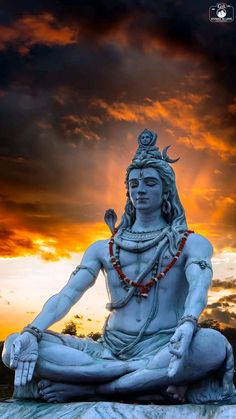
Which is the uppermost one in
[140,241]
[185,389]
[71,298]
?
[140,241]

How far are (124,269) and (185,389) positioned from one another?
162 cm

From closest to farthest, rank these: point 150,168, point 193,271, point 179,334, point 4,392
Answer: point 179,334, point 193,271, point 150,168, point 4,392

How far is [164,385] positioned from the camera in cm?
766

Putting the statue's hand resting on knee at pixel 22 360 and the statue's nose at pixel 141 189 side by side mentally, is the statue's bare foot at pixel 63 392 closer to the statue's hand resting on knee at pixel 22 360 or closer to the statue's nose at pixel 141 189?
the statue's hand resting on knee at pixel 22 360

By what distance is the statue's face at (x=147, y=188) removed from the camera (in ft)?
29.4

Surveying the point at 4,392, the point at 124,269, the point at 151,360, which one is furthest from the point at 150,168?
the point at 4,392

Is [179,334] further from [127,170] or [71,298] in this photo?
[127,170]

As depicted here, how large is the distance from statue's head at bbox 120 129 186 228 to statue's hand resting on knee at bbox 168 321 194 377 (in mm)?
1848

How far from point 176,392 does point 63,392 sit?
3.92ft

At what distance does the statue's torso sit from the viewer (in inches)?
335

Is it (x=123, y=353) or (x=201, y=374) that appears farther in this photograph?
(x=123, y=353)

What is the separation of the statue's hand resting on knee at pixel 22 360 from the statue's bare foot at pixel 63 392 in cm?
38

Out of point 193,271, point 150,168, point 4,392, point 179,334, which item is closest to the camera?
point 179,334

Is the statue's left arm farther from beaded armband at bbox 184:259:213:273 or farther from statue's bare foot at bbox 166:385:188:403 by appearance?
A: statue's bare foot at bbox 166:385:188:403
